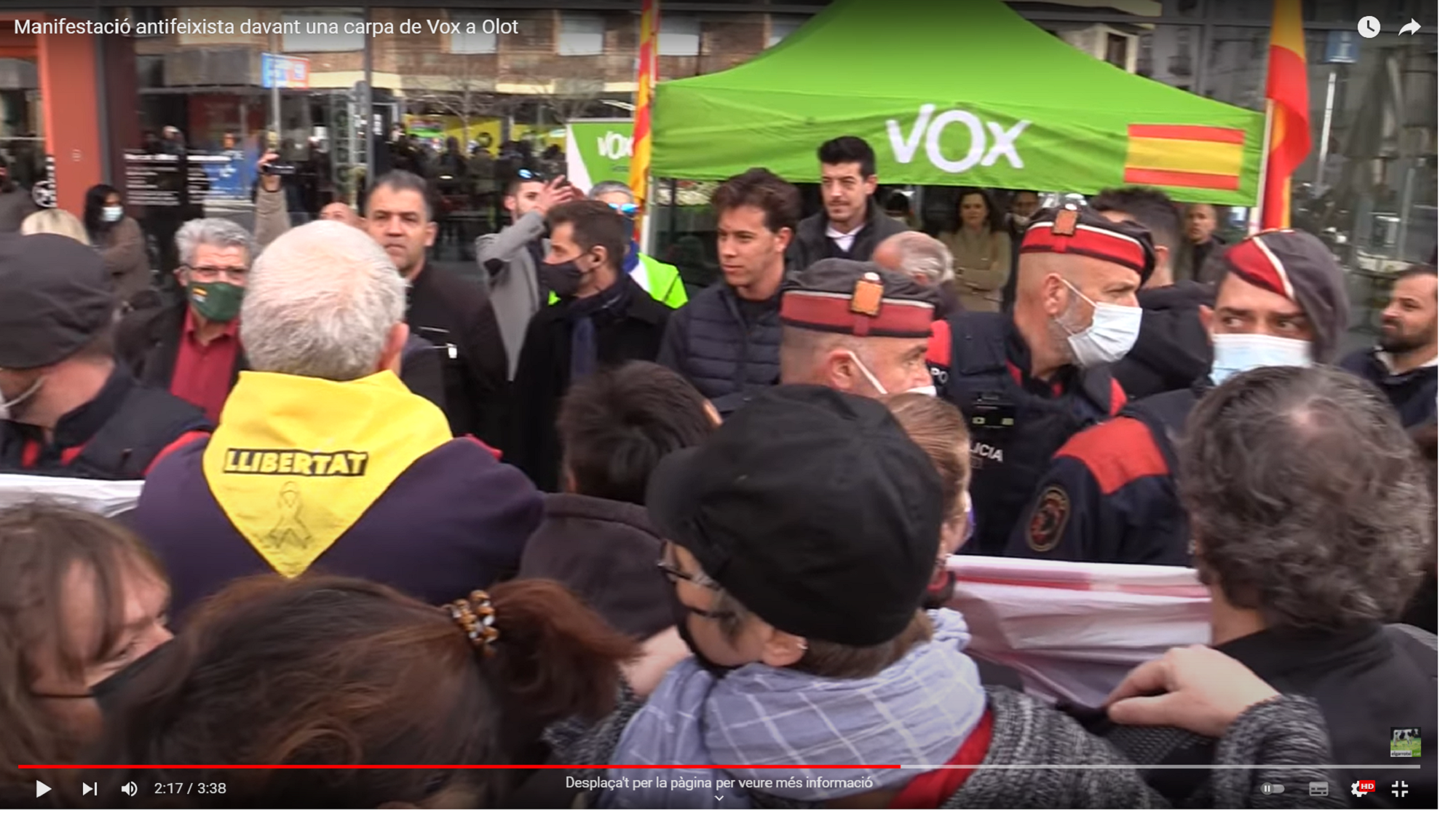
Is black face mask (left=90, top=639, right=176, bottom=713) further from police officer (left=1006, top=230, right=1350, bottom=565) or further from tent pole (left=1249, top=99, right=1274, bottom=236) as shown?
tent pole (left=1249, top=99, right=1274, bottom=236)

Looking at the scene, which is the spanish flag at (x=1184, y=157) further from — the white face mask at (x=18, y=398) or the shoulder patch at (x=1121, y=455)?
the white face mask at (x=18, y=398)

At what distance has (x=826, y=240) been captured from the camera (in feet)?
13.3

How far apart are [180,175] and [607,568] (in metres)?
4.73

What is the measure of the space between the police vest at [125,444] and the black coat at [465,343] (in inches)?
49.9

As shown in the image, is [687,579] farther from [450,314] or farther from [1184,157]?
[1184,157]

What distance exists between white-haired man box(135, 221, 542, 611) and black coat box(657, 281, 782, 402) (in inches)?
53.9

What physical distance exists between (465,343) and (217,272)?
0.70 meters

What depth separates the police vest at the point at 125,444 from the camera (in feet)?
5.63

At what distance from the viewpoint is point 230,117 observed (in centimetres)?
466

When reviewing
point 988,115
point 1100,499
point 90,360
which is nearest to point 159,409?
point 90,360

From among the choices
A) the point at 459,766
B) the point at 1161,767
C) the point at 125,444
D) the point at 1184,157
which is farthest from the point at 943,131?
the point at 459,766

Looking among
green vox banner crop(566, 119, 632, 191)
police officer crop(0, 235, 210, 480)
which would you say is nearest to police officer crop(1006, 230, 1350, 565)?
police officer crop(0, 235, 210, 480)

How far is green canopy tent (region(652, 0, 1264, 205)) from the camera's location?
406 cm

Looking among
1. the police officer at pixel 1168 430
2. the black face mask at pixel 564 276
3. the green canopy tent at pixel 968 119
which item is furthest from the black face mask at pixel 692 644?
the green canopy tent at pixel 968 119
